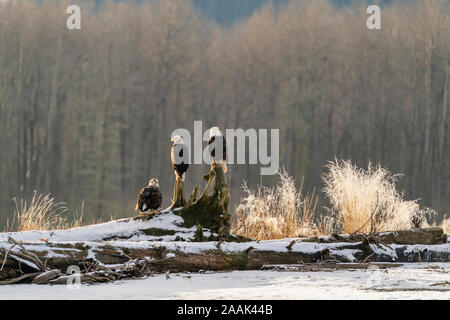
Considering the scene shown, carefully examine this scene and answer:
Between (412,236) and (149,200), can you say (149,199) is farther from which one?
(412,236)

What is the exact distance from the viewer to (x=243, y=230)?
8.08 m

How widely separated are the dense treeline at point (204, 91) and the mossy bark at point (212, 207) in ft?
52.8

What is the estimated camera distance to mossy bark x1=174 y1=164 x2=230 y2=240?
637cm

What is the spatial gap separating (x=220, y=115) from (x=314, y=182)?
581 cm

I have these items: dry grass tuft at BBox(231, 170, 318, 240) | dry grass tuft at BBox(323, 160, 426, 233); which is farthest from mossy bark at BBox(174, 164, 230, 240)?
dry grass tuft at BBox(323, 160, 426, 233)

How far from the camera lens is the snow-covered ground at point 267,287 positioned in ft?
13.4

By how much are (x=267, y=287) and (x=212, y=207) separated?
2.05 metres

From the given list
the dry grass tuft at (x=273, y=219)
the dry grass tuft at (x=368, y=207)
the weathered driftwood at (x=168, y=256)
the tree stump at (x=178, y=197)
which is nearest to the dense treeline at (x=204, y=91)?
the dry grass tuft at (x=273, y=219)

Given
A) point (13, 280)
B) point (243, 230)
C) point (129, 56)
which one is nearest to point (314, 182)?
point (129, 56)

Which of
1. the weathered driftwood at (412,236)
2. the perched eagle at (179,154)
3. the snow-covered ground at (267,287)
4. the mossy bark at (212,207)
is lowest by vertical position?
the snow-covered ground at (267,287)

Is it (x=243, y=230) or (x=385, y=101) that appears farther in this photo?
(x=385, y=101)

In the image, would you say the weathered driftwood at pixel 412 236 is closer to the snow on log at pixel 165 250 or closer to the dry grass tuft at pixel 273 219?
the snow on log at pixel 165 250

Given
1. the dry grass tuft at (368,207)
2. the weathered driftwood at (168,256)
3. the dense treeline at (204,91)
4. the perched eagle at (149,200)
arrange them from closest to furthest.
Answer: the weathered driftwood at (168,256) < the perched eagle at (149,200) < the dry grass tuft at (368,207) < the dense treeline at (204,91)
